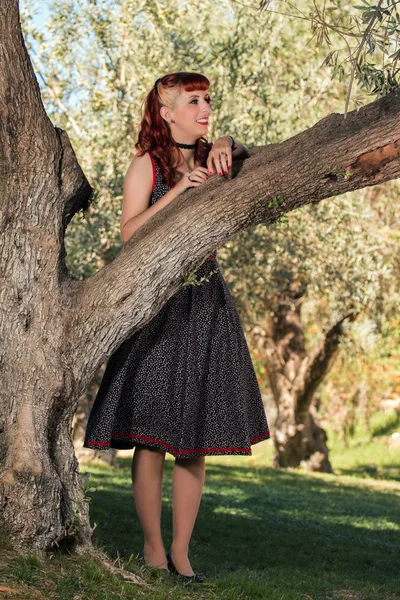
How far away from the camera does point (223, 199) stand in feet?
13.4

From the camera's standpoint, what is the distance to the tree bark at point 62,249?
13.1 ft

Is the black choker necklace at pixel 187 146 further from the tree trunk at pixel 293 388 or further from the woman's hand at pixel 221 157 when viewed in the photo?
the tree trunk at pixel 293 388

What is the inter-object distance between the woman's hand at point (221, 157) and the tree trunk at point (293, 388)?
13046 millimetres

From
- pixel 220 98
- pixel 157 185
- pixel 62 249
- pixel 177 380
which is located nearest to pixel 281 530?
pixel 177 380

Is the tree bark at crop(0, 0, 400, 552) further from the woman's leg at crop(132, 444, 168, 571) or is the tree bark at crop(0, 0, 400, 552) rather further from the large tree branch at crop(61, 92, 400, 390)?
the woman's leg at crop(132, 444, 168, 571)

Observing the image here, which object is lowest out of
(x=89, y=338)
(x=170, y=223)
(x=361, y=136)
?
(x=89, y=338)

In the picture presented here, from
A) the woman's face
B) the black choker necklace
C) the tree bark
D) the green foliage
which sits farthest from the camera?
the green foliage

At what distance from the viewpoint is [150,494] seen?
437 centimetres

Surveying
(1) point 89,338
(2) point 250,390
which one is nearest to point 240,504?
(2) point 250,390

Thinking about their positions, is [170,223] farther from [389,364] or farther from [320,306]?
[389,364]

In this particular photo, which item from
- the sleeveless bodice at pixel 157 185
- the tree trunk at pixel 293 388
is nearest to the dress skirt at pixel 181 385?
the sleeveless bodice at pixel 157 185

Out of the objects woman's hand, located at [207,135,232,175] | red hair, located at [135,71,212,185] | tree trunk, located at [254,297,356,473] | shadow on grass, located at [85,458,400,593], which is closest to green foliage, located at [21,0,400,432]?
shadow on grass, located at [85,458,400,593]

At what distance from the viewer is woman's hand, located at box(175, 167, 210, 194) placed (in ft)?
13.9

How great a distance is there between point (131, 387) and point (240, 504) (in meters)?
6.11
